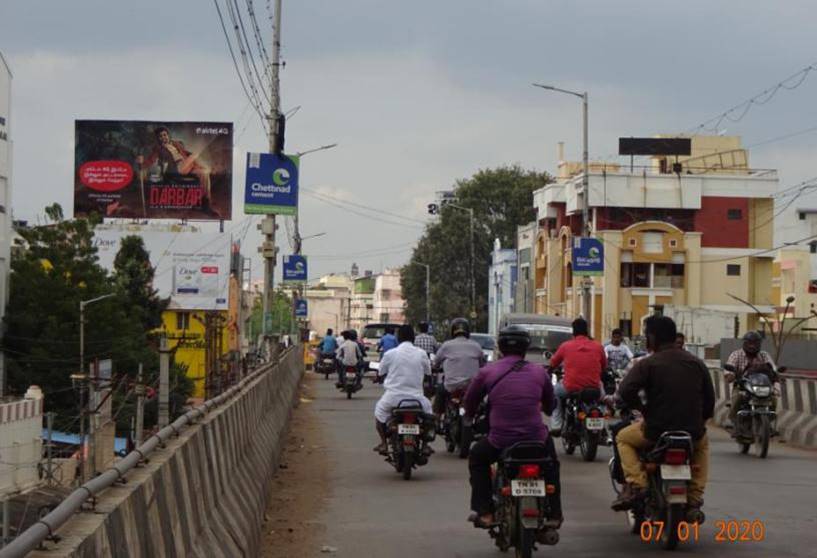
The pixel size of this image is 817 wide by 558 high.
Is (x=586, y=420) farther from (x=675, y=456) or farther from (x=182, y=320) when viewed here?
(x=182, y=320)

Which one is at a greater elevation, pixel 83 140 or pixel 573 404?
pixel 83 140

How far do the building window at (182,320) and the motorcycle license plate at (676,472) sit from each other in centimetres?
6317

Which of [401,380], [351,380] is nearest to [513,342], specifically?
[401,380]

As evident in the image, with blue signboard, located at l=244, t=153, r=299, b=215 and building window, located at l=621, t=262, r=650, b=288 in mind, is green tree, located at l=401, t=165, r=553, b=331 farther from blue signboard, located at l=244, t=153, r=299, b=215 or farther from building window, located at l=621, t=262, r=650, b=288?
blue signboard, located at l=244, t=153, r=299, b=215

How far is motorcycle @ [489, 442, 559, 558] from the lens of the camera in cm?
965

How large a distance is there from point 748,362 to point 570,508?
21.6 ft

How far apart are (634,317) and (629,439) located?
73.5m

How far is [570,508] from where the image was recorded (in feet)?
44.4

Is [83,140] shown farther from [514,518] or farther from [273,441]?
[514,518]

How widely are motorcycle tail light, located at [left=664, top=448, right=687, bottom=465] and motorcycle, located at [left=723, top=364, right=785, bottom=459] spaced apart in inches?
351

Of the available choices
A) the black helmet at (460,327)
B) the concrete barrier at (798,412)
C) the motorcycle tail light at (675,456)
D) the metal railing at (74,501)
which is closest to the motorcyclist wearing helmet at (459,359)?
the black helmet at (460,327)

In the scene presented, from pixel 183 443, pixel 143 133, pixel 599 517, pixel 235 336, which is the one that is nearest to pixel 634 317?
pixel 235 336

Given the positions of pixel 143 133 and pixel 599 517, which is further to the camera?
pixel 143 133

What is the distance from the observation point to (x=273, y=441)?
1759 centimetres
